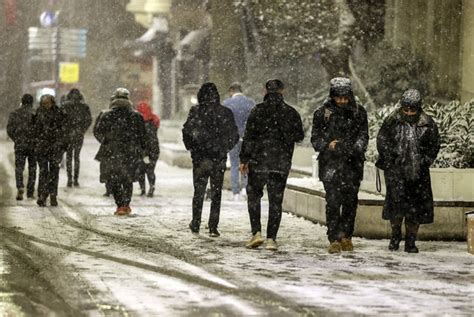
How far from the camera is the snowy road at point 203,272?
10.4 meters

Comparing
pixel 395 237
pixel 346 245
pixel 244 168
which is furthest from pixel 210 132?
pixel 395 237

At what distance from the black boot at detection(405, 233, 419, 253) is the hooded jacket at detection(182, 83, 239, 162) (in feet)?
8.63

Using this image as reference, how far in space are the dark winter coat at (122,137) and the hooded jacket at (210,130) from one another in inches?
111

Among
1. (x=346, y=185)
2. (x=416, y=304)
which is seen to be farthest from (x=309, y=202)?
(x=416, y=304)

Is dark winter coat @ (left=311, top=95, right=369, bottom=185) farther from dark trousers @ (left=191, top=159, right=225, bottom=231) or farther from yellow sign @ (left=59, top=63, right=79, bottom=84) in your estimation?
yellow sign @ (left=59, top=63, right=79, bottom=84)

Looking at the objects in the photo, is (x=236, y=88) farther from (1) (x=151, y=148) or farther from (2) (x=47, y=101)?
(2) (x=47, y=101)

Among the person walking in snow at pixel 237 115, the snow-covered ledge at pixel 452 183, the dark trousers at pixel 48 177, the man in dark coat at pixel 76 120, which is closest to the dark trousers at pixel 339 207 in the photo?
the snow-covered ledge at pixel 452 183

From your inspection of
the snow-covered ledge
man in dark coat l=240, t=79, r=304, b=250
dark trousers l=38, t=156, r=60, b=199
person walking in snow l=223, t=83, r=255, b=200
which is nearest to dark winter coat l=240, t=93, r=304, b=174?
man in dark coat l=240, t=79, r=304, b=250

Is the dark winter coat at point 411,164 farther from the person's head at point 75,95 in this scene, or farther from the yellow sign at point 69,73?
the yellow sign at point 69,73

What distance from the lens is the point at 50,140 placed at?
2053cm

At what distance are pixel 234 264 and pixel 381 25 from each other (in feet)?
60.8

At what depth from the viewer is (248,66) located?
3562cm

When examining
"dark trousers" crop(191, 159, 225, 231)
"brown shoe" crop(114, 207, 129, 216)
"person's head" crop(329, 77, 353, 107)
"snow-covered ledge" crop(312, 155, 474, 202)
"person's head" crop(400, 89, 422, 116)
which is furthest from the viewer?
"brown shoe" crop(114, 207, 129, 216)

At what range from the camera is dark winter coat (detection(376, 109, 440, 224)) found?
14547 mm
